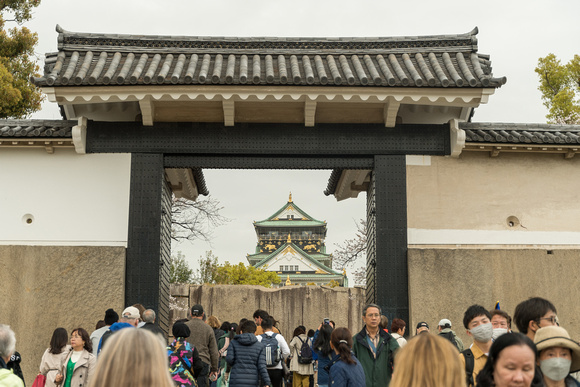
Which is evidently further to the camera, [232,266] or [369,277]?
[232,266]

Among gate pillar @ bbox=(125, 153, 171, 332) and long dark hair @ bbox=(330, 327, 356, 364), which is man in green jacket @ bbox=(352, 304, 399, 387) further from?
gate pillar @ bbox=(125, 153, 171, 332)

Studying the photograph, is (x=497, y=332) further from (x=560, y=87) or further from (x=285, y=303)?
(x=560, y=87)

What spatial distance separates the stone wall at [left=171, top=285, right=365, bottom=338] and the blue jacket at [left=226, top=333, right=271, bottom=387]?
9.90m

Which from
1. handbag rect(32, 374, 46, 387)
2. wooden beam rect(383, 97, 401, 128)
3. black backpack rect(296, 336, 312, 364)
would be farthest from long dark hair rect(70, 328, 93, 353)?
wooden beam rect(383, 97, 401, 128)

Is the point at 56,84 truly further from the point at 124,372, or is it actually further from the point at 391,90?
the point at 124,372

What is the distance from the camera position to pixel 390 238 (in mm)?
11391

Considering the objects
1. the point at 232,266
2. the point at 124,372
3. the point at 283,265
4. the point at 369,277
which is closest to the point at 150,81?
the point at 369,277

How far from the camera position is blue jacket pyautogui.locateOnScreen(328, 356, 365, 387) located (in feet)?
24.6

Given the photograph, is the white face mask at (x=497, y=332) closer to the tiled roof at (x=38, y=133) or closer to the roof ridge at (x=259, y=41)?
the roof ridge at (x=259, y=41)

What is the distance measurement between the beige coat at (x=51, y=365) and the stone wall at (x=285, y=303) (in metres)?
10.8

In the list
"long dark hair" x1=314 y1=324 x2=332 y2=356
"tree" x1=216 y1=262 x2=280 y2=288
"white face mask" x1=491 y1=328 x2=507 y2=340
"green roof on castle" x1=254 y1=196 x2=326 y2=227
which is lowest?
"long dark hair" x1=314 y1=324 x2=332 y2=356

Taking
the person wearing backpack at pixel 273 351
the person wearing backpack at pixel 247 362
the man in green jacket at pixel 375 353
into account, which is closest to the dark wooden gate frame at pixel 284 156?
the person wearing backpack at pixel 273 351

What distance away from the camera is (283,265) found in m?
61.8

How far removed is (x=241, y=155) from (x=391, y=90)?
8.49 feet
